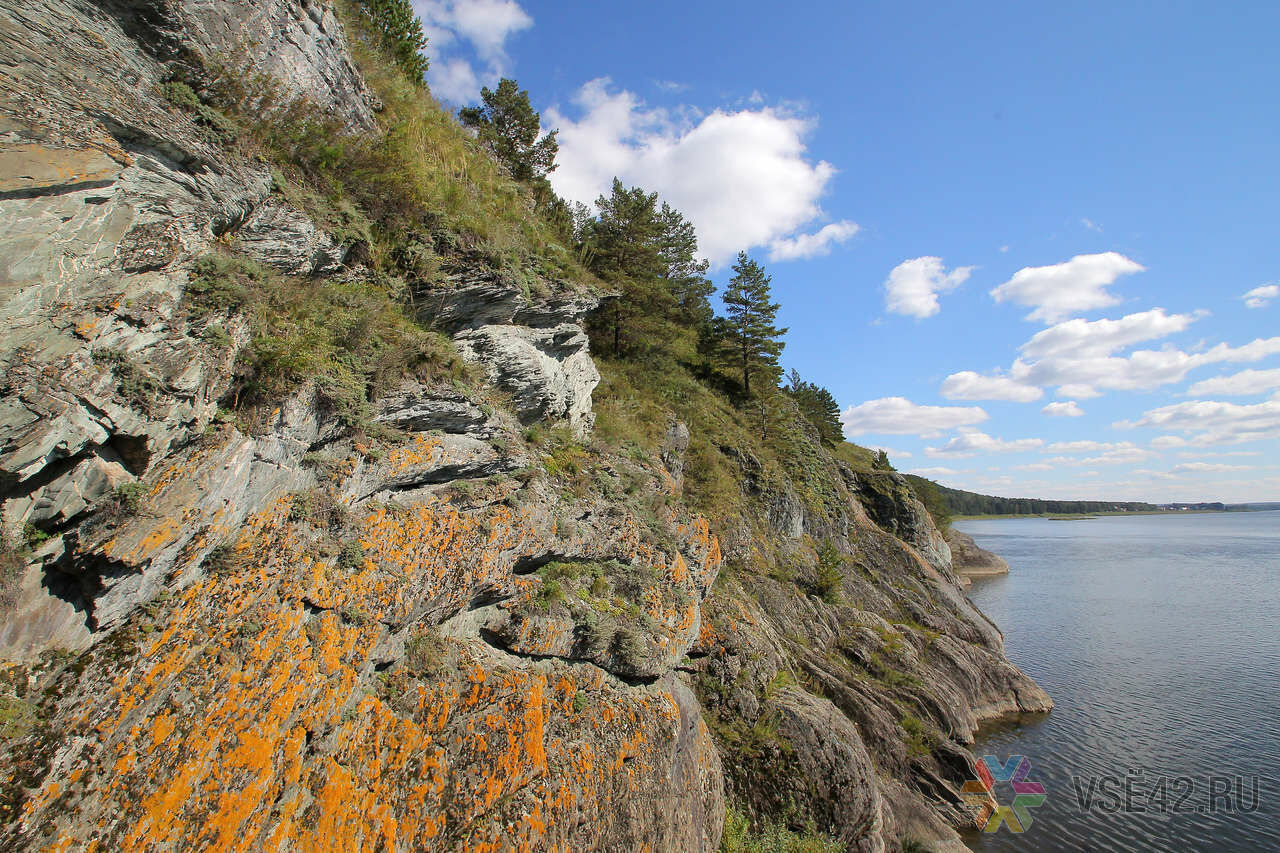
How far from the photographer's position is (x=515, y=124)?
71.9 ft

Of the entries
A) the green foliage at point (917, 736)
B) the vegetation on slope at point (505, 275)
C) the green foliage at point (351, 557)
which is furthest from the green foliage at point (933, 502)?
the green foliage at point (351, 557)

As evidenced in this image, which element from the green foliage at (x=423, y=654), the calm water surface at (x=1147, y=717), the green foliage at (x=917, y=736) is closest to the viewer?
the green foliage at (x=423, y=654)

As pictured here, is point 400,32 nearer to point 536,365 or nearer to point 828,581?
point 536,365

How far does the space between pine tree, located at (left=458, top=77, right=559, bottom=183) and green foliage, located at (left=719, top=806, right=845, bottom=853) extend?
22.4 metres

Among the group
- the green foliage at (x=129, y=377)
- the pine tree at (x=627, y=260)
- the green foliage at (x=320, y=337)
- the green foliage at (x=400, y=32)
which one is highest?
the green foliage at (x=400, y=32)

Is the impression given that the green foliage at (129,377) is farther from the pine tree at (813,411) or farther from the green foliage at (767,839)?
the pine tree at (813,411)

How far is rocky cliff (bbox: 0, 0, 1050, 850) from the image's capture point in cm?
469

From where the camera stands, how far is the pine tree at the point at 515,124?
71.3 feet

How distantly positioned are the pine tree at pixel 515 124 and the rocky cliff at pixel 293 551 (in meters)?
11.4

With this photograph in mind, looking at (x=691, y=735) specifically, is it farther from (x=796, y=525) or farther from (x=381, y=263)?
(x=796, y=525)

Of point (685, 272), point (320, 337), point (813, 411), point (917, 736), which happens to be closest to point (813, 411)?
point (813, 411)

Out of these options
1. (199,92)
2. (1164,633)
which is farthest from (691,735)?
(1164,633)

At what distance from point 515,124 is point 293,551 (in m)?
21.6

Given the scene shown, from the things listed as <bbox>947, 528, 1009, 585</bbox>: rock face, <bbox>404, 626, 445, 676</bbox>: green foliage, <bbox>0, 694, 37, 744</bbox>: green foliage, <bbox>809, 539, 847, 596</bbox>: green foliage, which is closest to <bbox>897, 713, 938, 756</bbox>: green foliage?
<bbox>809, 539, 847, 596</bbox>: green foliage
